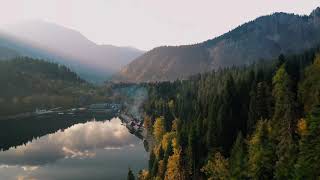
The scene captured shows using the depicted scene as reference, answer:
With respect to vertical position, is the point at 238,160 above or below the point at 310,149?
below

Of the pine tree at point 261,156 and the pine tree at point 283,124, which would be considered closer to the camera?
the pine tree at point 283,124

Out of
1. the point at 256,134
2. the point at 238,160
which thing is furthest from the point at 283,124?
the point at 238,160

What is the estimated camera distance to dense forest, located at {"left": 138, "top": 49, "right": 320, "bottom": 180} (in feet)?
330

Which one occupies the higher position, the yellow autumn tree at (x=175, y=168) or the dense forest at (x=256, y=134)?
the dense forest at (x=256, y=134)

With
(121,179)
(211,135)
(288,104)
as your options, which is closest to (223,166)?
(211,135)

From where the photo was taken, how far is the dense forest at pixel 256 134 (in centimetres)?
10056

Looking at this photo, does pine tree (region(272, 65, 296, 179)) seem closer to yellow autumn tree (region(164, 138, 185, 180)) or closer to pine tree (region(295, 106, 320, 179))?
pine tree (region(295, 106, 320, 179))

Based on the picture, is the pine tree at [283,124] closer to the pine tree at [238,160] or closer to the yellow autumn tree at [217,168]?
the pine tree at [238,160]

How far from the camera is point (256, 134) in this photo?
375 feet

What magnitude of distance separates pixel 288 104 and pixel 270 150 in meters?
14.3

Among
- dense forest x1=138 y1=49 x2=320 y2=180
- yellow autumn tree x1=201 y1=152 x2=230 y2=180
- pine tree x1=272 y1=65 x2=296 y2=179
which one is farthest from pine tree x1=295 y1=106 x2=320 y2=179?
yellow autumn tree x1=201 y1=152 x2=230 y2=180

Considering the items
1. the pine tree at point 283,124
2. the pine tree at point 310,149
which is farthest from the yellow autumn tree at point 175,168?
the pine tree at point 310,149

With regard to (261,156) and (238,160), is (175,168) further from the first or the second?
(261,156)

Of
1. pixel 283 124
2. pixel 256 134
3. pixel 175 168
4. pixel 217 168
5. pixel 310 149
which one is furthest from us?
pixel 175 168
